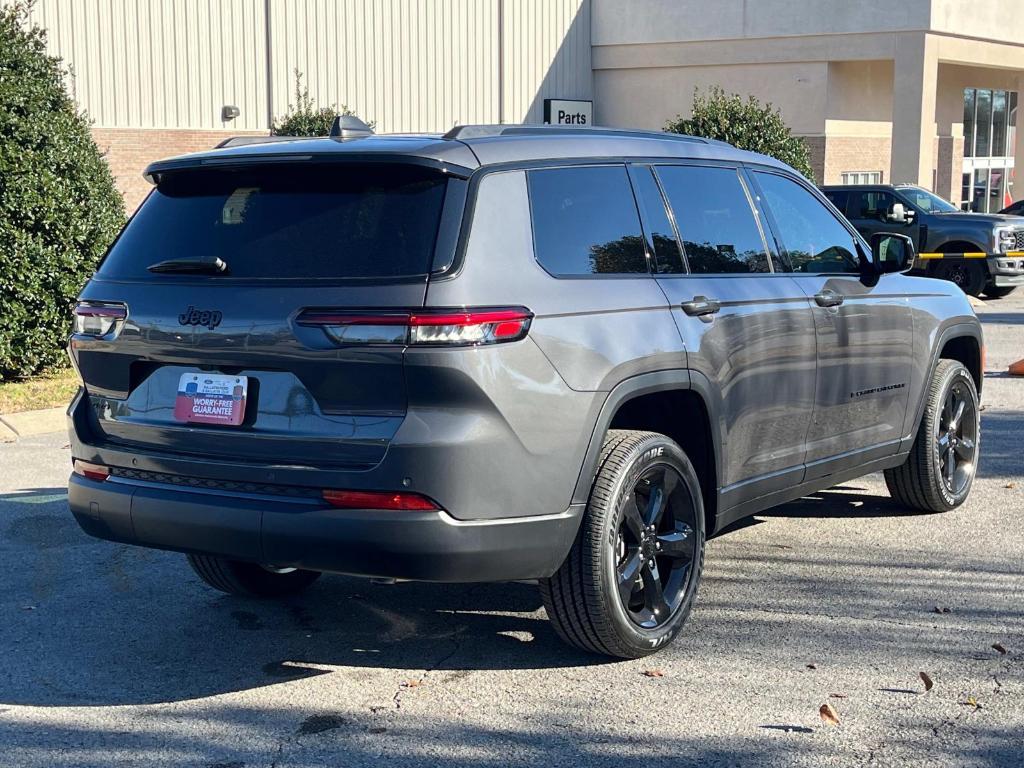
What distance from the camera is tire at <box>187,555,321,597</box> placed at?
232 inches

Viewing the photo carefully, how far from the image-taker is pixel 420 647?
5.41 meters

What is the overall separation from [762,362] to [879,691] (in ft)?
4.91

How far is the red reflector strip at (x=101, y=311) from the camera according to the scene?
4.97 m

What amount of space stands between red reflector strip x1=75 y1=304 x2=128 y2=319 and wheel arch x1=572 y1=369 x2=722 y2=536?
70.1 inches

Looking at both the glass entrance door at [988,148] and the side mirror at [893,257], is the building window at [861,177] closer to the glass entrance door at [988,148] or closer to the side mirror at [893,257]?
the glass entrance door at [988,148]

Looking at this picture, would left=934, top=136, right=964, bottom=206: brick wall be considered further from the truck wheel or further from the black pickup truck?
the truck wheel

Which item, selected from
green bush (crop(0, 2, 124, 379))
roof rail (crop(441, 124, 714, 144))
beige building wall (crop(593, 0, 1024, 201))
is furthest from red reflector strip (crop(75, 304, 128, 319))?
beige building wall (crop(593, 0, 1024, 201))

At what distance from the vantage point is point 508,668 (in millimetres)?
5152

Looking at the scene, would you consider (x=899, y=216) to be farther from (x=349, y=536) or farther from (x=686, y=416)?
(x=349, y=536)

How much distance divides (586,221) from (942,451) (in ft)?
11.0

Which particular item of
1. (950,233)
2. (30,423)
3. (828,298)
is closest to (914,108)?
(950,233)

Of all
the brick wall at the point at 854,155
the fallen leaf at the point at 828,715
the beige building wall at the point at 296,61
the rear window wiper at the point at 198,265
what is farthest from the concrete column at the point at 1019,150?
the rear window wiper at the point at 198,265

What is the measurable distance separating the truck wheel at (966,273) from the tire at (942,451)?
14.3m

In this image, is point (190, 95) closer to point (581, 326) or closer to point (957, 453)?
point (957, 453)
